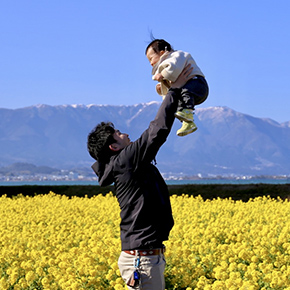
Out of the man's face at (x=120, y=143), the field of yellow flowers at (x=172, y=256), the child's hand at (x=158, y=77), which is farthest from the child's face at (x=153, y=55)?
the field of yellow flowers at (x=172, y=256)

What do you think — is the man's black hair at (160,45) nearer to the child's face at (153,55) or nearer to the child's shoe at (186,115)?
the child's face at (153,55)

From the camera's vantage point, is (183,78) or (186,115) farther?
(183,78)

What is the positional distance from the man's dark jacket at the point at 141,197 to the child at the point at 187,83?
0.30 m

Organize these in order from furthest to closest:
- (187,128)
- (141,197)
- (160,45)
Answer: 1. (141,197)
2. (160,45)
3. (187,128)

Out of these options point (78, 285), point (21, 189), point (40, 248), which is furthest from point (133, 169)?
point (21, 189)

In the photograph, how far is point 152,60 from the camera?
3.40 m

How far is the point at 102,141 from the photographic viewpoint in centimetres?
360

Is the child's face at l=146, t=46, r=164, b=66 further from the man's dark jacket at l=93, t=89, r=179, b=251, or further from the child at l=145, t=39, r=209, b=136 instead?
the man's dark jacket at l=93, t=89, r=179, b=251

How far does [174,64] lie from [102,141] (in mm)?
813

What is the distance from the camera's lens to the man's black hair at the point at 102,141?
3594 mm

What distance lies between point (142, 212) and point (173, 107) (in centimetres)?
77

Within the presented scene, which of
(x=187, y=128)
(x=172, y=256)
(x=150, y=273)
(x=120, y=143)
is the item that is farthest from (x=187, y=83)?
(x=172, y=256)

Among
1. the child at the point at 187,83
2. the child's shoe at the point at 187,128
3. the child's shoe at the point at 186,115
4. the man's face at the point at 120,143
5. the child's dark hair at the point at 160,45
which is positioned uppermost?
the child's dark hair at the point at 160,45

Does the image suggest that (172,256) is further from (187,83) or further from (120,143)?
(187,83)
